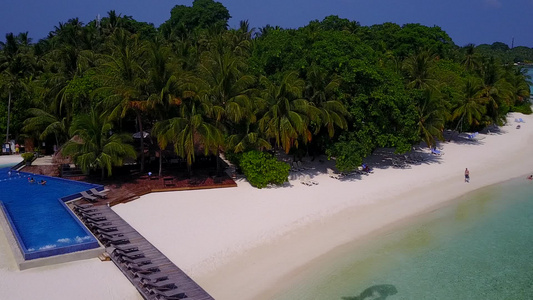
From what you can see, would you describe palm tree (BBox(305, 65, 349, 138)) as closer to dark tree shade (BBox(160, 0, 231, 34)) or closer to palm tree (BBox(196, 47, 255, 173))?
palm tree (BBox(196, 47, 255, 173))

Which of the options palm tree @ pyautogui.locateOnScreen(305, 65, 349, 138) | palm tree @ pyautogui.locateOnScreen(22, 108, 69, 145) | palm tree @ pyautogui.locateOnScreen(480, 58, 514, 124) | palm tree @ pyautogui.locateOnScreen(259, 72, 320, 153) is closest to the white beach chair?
palm tree @ pyautogui.locateOnScreen(305, 65, 349, 138)

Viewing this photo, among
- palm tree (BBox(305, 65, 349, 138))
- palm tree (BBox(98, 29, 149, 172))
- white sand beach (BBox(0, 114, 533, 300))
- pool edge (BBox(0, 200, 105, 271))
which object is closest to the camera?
white sand beach (BBox(0, 114, 533, 300))

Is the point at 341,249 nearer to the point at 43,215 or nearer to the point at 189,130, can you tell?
the point at 189,130

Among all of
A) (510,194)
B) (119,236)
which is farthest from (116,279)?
(510,194)

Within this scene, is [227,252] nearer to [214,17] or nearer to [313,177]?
[313,177]

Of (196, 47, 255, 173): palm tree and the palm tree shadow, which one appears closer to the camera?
the palm tree shadow

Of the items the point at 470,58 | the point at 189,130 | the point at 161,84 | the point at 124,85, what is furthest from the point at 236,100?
the point at 470,58
